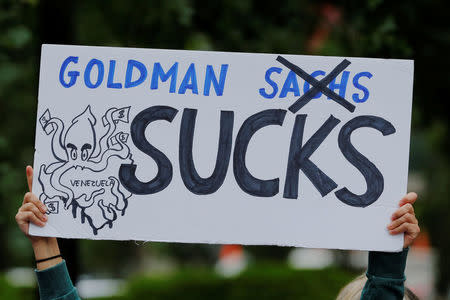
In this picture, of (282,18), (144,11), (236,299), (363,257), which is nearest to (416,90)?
(282,18)

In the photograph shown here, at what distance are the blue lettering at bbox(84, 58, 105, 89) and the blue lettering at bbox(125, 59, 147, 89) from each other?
0.09 meters

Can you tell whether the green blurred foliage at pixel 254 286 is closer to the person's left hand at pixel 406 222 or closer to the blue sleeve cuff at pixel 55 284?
the person's left hand at pixel 406 222

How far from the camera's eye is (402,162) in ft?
9.18

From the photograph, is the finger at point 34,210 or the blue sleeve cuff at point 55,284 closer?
the blue sleeve cuff at point 55,284

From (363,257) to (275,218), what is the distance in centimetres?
3144

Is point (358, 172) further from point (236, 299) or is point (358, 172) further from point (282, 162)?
point (236, 299)

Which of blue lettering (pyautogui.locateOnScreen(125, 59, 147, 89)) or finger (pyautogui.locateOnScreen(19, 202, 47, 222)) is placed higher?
blue lettering (pyautogui.locateOnScreen(125, 59, 147, 89))

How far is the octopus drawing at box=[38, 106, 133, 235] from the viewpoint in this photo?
284 centimetres

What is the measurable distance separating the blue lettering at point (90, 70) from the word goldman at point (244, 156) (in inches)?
7.1

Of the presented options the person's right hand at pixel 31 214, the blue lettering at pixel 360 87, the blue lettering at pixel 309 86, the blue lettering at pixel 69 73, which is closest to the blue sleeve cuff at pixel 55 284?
the person's right hand at pixel 31 214

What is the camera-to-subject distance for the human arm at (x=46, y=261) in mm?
2631

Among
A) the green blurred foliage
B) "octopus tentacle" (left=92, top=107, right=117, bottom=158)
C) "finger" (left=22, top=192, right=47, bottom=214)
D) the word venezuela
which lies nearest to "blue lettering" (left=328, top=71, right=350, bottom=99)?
the word venezuela

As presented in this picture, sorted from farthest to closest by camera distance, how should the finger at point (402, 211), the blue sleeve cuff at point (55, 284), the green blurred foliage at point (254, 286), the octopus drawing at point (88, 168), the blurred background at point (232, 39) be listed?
the green blurred foliage at point (254, 286), the blurred background at point (232, 39), the octopus drawing at point (88, 168), the finger at point (402, 211), the blue sleeve cuff at point (55, 284)

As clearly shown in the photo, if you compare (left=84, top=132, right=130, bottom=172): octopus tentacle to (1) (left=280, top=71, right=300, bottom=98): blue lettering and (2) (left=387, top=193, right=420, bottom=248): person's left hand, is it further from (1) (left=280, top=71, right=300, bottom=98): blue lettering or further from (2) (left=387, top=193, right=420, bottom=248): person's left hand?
(2) (left=387, top=193, right=420, bottom=248): person's left hand
